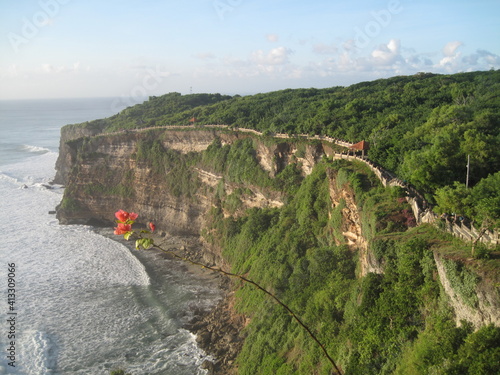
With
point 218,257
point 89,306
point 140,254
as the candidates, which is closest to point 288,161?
point 218,257

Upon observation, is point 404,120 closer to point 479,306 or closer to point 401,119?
point 401,119

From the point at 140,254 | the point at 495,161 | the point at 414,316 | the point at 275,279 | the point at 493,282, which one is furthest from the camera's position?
the point at 140,254

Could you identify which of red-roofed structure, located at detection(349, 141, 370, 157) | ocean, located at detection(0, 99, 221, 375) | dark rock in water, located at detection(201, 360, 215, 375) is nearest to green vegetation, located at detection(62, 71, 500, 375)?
red-roofed structure, located at detection(349, 141, 370, 157)

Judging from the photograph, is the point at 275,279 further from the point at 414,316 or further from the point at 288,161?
the point at 414,316

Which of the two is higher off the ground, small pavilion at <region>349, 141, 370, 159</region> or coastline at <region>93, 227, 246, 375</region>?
small pavilion at <region>349, 141, 370, 159</region>

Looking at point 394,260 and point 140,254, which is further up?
point 394,260

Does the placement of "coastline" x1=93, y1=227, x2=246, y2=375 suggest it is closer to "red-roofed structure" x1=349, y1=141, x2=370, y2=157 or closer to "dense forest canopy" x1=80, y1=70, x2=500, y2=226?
"red-roofed structure" x1=349, y1=141, x2=370, y2=157

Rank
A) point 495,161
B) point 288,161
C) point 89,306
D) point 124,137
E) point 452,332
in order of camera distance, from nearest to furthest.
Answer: point 452,332 < point 495,161 < point 89,306 < point 288,161 < point 124,137
